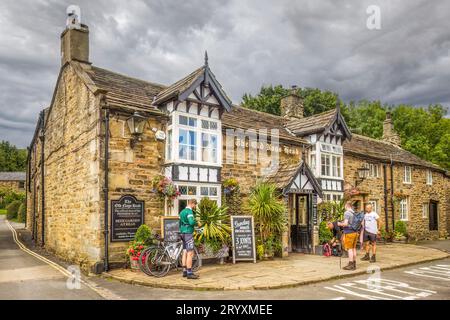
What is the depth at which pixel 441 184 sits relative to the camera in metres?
26.5

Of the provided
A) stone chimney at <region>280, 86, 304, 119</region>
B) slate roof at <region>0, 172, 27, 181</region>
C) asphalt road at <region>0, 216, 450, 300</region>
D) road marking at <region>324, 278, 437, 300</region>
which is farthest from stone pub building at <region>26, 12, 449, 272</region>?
slate roof at <region>0, 172, 27, 181</region>

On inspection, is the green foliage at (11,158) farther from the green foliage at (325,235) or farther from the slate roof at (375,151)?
the green foliage at (325,235)

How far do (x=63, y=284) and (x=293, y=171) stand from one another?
8.38 metres

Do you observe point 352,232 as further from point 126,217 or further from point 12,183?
point 12,183

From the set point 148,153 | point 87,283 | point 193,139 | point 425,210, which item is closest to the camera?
point 87,283

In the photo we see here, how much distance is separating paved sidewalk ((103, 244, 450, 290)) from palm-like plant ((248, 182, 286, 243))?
1.07 m

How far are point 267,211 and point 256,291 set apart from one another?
14.6ft

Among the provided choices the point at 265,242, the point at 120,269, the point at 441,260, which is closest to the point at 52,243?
the point at 120,269

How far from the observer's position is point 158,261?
9.44 metres

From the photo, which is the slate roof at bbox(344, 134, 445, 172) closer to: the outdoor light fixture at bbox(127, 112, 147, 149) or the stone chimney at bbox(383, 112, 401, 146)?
the stone chimney at bbox(383, 112, 401, 146)

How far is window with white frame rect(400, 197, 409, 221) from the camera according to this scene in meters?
22.3

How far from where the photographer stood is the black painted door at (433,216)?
24922 millimetres

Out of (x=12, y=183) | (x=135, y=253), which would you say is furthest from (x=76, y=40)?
(x=12, y=183)

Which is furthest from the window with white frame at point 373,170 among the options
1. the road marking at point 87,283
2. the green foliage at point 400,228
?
the road marking at point 87,283
